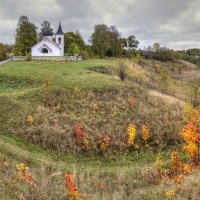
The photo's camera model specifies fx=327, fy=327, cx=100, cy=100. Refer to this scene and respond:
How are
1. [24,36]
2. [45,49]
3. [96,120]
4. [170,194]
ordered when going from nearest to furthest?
[170,194] → [96,120] → [45,49] → [24,36]

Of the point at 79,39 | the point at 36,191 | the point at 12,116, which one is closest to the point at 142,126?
the point at 12,116

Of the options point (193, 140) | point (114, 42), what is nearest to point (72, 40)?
point (114, 42)

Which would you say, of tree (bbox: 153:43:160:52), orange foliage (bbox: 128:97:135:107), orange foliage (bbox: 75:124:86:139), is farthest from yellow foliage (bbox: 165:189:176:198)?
tree (bbox: 153:43:160:52)

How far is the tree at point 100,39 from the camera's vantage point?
304 feet

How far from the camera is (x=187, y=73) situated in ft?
307

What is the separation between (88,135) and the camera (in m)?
26.6

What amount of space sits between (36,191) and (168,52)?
102345 mm

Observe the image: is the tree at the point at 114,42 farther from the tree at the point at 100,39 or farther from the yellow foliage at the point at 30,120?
the yellow foliage at the point at 30,120

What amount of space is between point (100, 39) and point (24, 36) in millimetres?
24834

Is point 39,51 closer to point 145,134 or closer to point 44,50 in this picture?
point 44,50

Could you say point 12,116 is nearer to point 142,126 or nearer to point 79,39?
point 142,126

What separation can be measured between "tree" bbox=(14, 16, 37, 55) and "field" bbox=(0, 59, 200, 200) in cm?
3847

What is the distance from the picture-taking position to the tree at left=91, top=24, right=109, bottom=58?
304ft

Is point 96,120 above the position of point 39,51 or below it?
below
